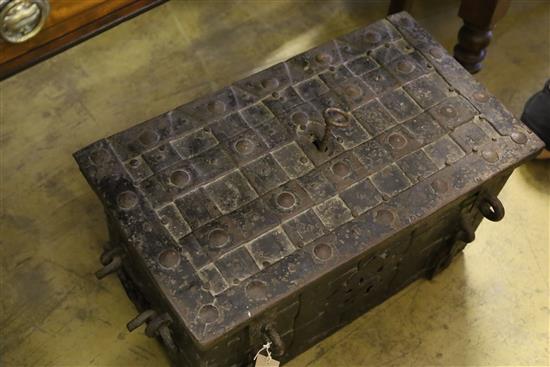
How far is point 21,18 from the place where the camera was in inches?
52.9

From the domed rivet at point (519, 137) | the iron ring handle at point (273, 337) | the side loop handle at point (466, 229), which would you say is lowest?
the side loop handle at point (466, 229)

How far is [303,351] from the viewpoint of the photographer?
6.89 ft

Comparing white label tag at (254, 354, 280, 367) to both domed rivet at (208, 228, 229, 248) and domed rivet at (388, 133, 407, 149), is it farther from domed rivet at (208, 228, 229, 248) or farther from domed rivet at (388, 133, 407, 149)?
domed rivet at (388, 133, 407, 149)

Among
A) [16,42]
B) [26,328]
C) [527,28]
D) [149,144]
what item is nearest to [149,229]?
[149,144]

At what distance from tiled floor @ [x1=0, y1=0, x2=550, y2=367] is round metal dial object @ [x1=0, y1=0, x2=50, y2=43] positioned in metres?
0.98

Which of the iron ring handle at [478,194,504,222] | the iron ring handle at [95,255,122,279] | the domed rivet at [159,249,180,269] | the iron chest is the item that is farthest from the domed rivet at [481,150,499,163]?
the iron ring handle at [95,255,122,279]

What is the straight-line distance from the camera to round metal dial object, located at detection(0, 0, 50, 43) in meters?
1.32

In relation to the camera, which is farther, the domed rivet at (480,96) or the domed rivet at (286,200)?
the domed rivet at (480,96)

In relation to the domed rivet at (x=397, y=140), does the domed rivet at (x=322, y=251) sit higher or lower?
higher

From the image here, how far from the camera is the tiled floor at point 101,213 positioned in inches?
83.6

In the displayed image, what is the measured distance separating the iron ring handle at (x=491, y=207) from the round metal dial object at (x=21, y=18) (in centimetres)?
114

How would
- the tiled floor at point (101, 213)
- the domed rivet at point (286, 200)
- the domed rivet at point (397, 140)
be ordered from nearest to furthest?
the domed rivet at point (286, 200)
the domed rivet at point (397, 140)
the tiled floor at point (101, 213)

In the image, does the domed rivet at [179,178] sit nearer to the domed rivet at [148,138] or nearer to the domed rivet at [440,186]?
the domed rivet at [148,138]

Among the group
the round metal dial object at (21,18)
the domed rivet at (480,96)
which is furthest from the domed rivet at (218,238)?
the domed rivet at (480,96)
